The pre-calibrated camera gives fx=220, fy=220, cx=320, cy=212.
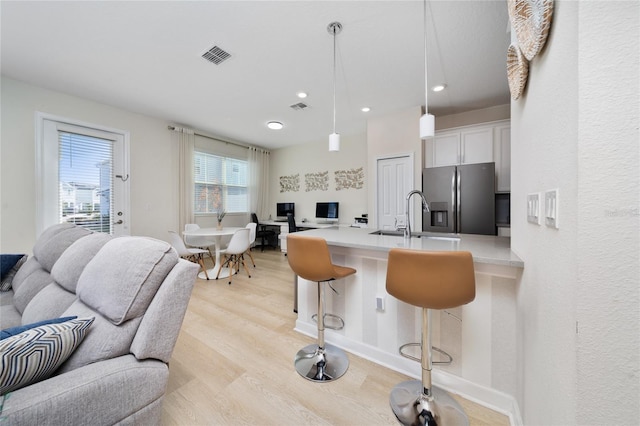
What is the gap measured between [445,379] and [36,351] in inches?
77.5

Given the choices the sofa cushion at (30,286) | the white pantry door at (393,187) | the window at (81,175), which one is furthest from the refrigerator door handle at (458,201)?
the window at (81,175)

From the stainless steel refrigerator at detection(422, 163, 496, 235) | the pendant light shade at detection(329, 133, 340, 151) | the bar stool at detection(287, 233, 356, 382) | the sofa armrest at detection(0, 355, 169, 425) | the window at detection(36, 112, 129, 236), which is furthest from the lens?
the stainless steel refrigerator at detection(422, 163, 496, 235)

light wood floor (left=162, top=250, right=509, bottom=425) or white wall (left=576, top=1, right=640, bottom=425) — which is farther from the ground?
white wall (left=576, top=1, right=640, bottom=425)

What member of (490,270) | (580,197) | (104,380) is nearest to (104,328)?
(104,380)

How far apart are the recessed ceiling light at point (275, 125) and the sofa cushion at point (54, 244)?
321cm

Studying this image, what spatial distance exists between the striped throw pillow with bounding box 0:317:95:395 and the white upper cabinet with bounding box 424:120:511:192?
423cm

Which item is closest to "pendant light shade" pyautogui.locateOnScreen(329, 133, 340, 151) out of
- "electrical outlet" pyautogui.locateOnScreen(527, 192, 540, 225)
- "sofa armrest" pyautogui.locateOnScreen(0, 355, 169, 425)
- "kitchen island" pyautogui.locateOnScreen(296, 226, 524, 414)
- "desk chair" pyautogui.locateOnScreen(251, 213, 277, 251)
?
"kitchen island" pyautogui.locateOnScreen(296, 226, 524, 414)

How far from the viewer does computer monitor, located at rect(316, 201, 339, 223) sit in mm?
5191

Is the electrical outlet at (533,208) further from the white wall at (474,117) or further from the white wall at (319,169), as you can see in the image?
the white wall at (319,169)

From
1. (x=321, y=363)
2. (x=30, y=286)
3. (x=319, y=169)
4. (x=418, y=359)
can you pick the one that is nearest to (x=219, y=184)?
(x=319, y=169)

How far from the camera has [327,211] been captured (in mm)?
5277

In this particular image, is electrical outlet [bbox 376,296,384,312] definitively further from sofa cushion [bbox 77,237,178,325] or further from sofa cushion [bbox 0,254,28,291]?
sofa cushion [bbox 0,254,28,291]

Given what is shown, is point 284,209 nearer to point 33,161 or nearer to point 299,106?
point 299,106

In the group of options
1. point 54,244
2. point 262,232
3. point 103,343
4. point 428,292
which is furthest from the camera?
point 262,232
